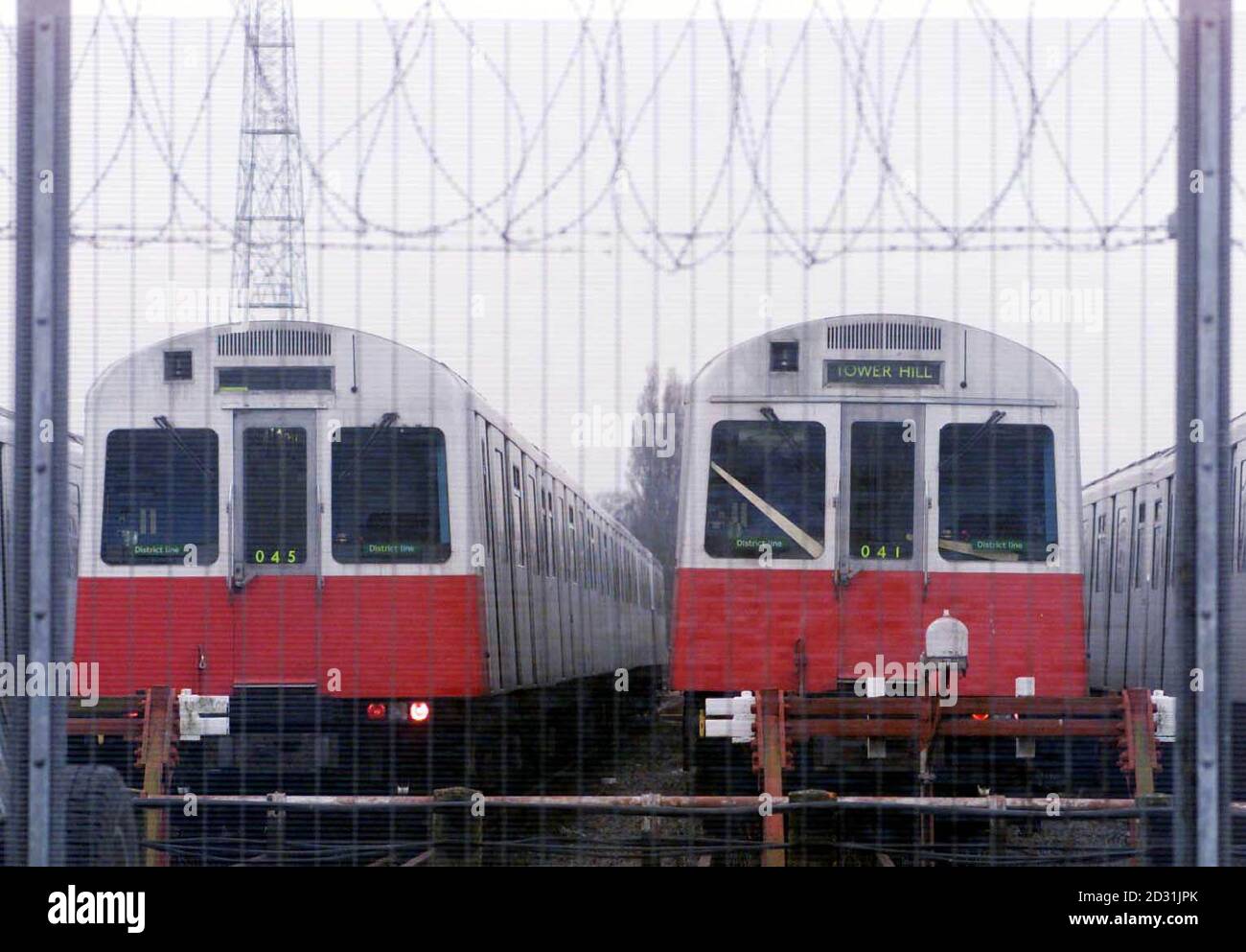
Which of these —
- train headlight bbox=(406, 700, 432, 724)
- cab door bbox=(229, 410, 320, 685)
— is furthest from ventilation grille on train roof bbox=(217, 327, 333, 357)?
train headlight bbox=(406, 700, 432, 724)

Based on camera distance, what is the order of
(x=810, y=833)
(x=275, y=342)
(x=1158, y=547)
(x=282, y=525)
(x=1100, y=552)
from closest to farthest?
(x=810, y=833) < (x=275, y=342) < (x=282, y=525) < (x=1158, y=547) < (x=1100, y=552)

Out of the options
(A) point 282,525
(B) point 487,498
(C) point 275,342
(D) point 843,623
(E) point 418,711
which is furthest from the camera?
(B) point 487,498

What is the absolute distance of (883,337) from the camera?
9.24 m

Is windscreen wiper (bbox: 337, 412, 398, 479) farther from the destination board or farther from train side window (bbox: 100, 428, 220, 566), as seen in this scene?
the destination board

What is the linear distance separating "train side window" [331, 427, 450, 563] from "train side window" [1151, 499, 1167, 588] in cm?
542

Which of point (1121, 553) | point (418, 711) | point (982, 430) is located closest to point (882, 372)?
point (982, 430)

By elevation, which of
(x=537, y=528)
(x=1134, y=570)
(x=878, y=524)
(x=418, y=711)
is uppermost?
(x=878, y=524)

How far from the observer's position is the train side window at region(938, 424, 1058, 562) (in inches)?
356

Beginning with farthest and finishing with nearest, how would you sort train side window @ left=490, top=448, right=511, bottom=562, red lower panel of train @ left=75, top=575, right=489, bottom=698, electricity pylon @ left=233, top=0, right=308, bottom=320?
train side window @ left=490, top=448, right=511, bottom=562 < red lower panel of train @ left=75, top=575, right=489, bottom=698 < electricity pylon @ left=233, top=0, right=308, bottom=320

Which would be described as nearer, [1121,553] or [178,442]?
[178,442]

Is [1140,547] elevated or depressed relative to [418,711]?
elevated

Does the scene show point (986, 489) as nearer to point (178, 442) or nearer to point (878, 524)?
point (878, 524)

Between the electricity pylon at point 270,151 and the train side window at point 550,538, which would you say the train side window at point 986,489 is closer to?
the train side window at point 550,538

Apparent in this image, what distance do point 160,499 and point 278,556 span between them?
708 millimetres
